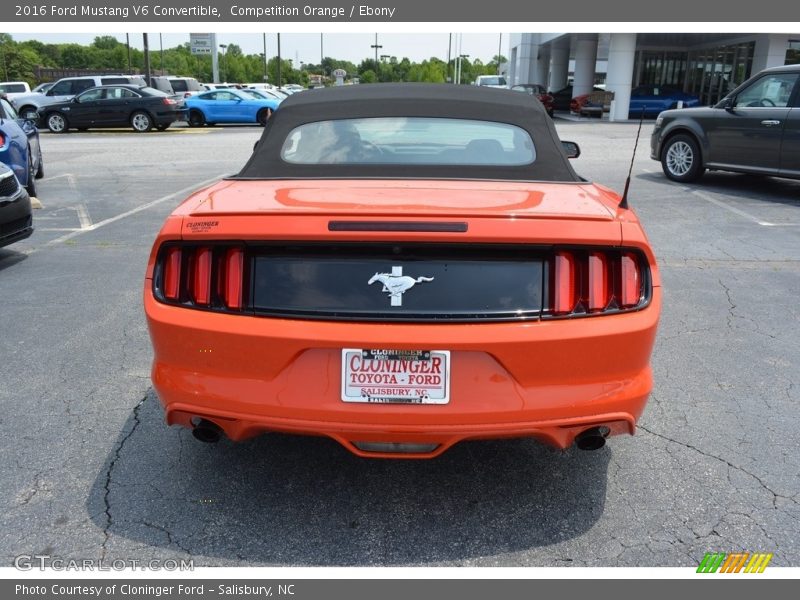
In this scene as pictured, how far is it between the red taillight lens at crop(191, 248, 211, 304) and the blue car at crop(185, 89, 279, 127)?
26.6 metres

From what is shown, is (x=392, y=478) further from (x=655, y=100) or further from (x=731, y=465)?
(x=655, y=100)

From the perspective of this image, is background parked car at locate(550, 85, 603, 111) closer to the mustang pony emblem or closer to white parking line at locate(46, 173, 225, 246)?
white parking line at locate(46, 173, 225, 246)

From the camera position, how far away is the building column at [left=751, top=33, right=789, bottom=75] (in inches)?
1189

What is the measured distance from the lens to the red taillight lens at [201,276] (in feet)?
8.95

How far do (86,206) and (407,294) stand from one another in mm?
9096

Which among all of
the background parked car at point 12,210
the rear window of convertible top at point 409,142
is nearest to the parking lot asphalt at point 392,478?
the rear window of convertible top at point 409,142

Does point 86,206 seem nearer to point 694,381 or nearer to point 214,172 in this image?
point 214,172

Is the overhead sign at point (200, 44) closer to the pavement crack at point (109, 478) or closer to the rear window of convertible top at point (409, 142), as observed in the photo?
the rear window of convertible top at point (409, 142)

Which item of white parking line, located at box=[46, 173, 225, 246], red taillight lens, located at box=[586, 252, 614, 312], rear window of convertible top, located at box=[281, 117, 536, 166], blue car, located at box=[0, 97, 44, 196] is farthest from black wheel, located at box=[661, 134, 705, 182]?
red taillight lens, located at box=[586, 252, 614, 312]

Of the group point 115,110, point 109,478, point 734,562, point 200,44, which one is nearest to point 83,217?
point 109,478

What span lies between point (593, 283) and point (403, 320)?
70 cm

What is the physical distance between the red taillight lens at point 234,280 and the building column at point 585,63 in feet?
121

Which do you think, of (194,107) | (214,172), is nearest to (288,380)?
(214,172)

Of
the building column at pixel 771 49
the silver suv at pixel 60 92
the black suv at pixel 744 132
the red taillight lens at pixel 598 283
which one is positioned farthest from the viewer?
the building column at pixel 771 49
